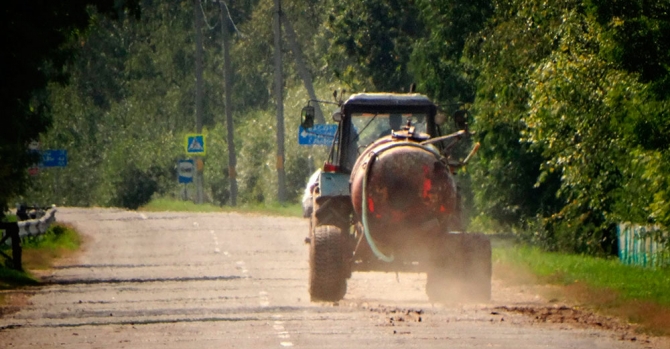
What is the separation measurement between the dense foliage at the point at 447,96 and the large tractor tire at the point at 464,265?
2.43 m

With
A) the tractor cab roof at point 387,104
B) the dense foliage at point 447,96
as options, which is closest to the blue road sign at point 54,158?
the dense foliage at point 447,96

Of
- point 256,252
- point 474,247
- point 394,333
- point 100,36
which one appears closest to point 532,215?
point 256,252

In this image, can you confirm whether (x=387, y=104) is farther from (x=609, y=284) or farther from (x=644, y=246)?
(x=644, y=246)

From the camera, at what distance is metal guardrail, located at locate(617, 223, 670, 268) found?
2356 centimetres

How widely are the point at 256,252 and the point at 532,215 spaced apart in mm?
10097

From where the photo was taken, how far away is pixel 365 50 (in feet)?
152

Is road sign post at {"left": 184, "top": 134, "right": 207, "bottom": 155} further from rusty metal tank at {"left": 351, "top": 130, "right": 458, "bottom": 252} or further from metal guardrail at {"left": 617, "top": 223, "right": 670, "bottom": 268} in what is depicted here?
rusty metal tank at {"left": 351, "top": 130, "right": 458, "bottom": 252}

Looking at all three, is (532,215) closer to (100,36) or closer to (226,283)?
(226,283)

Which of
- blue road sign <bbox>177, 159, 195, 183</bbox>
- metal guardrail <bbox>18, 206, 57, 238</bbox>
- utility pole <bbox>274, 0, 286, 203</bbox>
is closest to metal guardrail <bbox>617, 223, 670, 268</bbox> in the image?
metal guardrail <bbox>18, 206, 57, 238</bbox>

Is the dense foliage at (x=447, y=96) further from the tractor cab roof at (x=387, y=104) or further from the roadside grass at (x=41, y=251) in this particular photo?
the roadside grass at (x=41, y=251)

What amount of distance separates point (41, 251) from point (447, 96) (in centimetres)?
1230

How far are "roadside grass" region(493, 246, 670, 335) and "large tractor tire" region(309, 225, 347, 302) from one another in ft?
10.7

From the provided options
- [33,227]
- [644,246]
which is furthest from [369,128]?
[33,227]

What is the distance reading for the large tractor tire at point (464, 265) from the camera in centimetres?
1744
